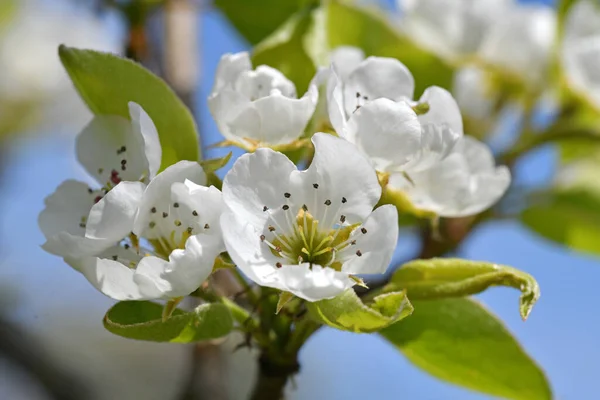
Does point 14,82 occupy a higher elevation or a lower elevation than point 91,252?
lower

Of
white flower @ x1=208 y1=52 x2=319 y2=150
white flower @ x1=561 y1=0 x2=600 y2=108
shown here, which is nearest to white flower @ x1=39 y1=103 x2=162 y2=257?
white flower @ x1=208 y1=52 x2=319 y2=150

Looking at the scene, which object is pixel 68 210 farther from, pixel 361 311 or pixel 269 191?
pixel 361 311

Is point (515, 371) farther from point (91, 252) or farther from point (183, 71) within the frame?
point (183, 71)

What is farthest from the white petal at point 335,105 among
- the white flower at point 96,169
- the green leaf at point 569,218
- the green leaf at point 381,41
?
the green leaf at point 569,218

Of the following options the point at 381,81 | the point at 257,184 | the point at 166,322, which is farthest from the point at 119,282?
the point at 381,81

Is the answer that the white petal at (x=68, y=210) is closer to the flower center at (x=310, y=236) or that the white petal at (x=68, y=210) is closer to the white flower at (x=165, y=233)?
the white flower at (x=165, y=233)

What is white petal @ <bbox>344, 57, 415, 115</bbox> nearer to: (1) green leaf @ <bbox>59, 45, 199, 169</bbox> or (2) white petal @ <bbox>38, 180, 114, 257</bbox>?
(1) green leaf @ <bbox>59, 45, 199, 169</bbox>

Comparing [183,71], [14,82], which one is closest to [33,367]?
[183,71]
